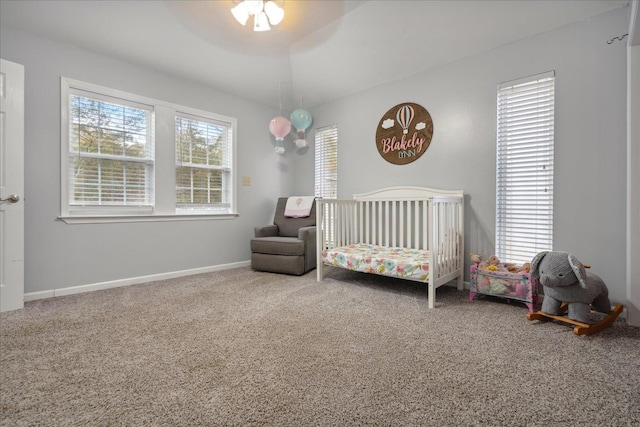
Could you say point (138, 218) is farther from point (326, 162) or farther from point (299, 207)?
point (326, 162)

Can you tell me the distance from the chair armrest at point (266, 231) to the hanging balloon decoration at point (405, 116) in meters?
1.98

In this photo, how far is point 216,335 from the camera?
5.48 feet

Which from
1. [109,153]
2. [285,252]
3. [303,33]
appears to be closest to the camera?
[109,153]

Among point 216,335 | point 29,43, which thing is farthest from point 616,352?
point 29,43

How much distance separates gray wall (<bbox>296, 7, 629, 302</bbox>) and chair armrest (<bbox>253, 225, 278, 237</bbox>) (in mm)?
1592

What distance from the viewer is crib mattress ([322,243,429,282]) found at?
224 centimetres

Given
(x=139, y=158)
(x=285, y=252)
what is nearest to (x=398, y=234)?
(x=285, y=252)

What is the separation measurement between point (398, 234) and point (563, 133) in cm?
161

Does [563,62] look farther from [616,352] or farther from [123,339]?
[123,339]

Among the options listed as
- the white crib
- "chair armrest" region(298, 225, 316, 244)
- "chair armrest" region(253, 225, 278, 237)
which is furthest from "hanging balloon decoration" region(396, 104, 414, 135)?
"chair armrest" region(253, 225, 278, 237)

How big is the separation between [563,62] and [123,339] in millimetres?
3559

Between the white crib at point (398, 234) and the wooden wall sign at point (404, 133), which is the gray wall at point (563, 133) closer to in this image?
the wooden wall sign at point (404, 133)

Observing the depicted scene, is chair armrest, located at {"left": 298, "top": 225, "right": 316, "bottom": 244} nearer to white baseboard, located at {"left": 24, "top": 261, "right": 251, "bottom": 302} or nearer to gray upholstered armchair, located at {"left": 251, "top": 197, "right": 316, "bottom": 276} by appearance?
gray upholstered armchair, located at {"left": 251, "top": 197, "right": 316, "bottom": 276}

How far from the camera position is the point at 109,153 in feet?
8.91
